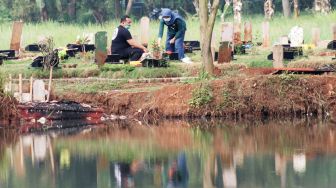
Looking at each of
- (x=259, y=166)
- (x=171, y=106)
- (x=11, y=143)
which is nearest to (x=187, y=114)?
(x=171, y=106)

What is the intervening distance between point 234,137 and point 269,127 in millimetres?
1925

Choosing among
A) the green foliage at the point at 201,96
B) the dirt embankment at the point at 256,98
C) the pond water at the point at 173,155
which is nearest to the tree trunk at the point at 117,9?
the dirt embankment at the point at 256,98

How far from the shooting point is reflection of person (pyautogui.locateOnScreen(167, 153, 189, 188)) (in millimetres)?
21497

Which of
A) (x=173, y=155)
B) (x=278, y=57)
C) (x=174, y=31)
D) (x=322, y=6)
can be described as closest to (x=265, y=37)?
(x=174, y=31)

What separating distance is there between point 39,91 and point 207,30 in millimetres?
4922

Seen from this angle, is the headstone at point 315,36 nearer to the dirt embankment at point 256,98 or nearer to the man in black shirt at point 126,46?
the man in black shirt at point 126,46

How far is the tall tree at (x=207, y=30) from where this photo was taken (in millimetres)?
33875

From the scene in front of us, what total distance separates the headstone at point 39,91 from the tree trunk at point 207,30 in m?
4.36

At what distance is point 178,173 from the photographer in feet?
74.4

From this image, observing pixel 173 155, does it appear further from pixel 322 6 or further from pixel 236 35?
pixel 322 6

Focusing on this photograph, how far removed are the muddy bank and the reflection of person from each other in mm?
7497

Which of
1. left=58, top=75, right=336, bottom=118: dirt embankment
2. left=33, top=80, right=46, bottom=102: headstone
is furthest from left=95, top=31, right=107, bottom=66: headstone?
left=58, top=75, right=336, bottom=118: dirt embankment

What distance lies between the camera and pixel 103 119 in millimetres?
31891

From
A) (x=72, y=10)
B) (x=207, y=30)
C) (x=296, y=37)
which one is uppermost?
(x=72, y=10)
